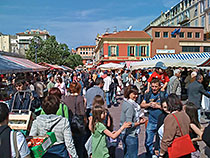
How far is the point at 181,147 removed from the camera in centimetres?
269

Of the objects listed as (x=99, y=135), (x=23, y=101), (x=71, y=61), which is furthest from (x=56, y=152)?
(x=71, y=61)

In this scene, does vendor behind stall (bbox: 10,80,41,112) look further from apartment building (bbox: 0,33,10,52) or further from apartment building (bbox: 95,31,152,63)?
apartment building (bbox: 0,33,10,52)

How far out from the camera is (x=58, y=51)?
124ft

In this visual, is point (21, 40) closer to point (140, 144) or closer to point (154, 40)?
point (154, 40)

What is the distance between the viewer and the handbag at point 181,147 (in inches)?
105

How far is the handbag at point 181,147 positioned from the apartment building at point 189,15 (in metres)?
41.2

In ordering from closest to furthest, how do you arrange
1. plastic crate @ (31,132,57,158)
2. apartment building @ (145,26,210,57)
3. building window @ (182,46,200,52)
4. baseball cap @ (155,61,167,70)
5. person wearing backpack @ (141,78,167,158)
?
plastic crate @ (31,132,57,158) < person wearing backpack @ (141,78,167,158) < baseball cap @ (155,61,167,70) < apartment building @ (145,26,210,57) < building window @ (182,46,200,52)

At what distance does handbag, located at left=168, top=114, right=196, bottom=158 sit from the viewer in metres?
2.68

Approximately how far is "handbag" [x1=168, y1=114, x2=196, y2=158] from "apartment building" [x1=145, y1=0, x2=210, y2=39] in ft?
135

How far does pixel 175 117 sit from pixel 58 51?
37.0 metres

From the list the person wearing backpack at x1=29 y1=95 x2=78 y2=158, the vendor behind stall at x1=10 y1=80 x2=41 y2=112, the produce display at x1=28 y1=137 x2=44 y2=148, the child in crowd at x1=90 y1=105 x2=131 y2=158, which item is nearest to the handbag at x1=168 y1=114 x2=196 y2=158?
the child in crowd at x1=90 y1=105 x2=131 y2=158

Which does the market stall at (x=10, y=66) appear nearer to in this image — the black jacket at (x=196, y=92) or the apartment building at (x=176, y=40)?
the black jacket at (x=196, y=92)

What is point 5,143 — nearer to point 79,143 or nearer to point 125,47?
point 79,143

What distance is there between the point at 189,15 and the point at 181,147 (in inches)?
2139
